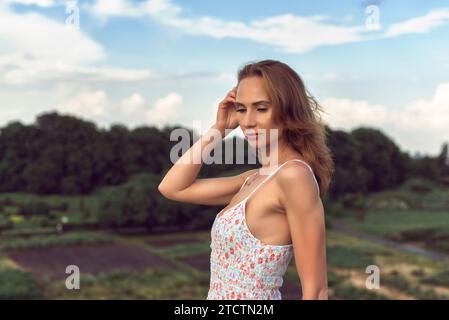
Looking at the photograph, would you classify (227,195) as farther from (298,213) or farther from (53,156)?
(53,156)

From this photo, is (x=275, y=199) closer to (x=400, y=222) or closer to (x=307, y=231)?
(x=307, y=231)

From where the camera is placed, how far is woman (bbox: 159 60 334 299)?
190 cm

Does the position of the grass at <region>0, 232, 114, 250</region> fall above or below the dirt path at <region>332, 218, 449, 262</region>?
above

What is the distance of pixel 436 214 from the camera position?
137 ft

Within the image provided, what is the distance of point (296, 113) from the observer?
2.04 meters

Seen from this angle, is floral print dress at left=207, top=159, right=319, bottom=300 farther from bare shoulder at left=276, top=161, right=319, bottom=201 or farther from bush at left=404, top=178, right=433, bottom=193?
bush at left=404, top=178, right=433, bottom=193

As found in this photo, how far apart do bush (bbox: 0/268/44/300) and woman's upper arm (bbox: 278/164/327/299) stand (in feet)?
65.8

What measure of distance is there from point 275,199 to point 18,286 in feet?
71.0

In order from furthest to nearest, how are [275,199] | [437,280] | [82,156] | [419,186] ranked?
[419,186], [82,156], [437,280], [275,199]

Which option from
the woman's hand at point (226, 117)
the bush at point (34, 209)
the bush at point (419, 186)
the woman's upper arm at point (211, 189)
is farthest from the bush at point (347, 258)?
the woman's hand at point (226, 117)

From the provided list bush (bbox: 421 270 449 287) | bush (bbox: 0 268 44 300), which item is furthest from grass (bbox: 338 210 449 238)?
bush (bbox: 0 268 44 300)

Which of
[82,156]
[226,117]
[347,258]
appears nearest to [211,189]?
[226,117]

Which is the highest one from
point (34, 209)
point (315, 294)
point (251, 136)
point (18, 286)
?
point (251, 136)

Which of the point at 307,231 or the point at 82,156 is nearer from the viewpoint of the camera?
the point at 307,231
